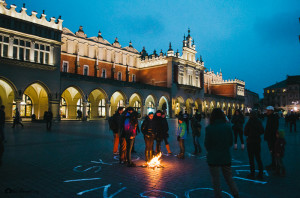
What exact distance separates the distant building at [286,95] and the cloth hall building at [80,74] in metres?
28.2

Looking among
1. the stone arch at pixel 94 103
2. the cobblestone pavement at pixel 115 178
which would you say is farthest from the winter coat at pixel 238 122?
the stone arch at pixel 94 103

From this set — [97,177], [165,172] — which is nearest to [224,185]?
[165,172]

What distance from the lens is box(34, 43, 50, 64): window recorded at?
2611 centimetres

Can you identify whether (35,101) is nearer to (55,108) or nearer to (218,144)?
(55,108)

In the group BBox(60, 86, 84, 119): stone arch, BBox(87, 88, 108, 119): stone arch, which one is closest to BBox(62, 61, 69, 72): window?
BBox(60, 86, 84, 119): stone arch

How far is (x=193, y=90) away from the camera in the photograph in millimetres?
46344

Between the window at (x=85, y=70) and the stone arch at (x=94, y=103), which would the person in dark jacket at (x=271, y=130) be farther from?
the window at (x=85, y=70)

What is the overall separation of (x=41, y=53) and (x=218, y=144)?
27.1 metres

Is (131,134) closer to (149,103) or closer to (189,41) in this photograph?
(149,103)

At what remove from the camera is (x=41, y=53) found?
26594mm

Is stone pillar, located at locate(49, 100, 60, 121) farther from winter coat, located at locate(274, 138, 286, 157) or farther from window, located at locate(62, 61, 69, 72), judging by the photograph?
winter coat, located at locate(274, 138, 286, 157)

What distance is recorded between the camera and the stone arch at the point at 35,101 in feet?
92.7

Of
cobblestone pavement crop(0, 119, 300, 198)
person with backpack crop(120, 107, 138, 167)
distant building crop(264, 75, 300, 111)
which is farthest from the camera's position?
distant building crop(264, 75, 300, 111)

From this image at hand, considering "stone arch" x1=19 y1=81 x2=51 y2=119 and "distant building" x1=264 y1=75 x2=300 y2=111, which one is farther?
"distant building" x1=264 y1=75 x2=300 y2=111
